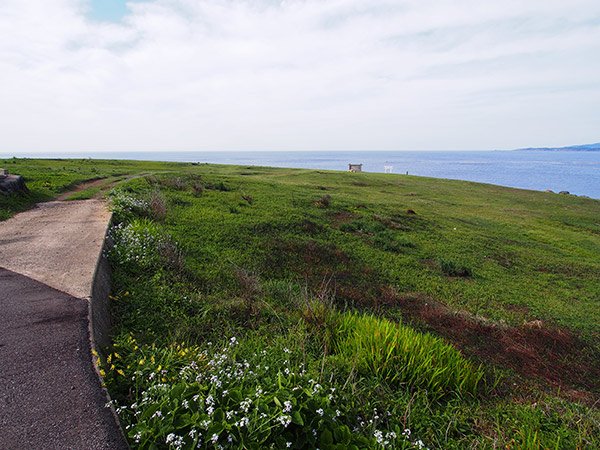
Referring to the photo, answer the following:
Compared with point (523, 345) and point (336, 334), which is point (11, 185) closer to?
point (336, 334)

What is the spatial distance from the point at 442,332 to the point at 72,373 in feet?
17.8

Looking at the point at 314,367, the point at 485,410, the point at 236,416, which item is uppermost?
the point at 236,416

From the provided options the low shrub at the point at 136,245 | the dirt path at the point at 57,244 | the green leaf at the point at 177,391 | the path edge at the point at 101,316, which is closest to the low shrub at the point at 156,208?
the dirt path at the point at 57,244

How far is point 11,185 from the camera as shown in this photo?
10555 mm

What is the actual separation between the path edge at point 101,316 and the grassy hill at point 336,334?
151mm

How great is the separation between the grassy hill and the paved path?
0.97 ft

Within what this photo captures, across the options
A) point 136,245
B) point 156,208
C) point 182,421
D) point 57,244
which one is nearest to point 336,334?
point 182,421

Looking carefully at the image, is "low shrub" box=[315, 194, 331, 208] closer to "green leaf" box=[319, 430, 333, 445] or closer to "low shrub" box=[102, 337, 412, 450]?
"low shrub" box=[102, 337, 412, 450]

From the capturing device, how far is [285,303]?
5836mm

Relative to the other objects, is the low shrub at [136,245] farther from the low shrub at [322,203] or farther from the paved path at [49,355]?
the low shrub at [322,203]

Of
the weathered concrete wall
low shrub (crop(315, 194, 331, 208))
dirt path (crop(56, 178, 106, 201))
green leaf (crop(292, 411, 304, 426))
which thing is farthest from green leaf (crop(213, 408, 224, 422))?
low shrub (crop(315, 194, 331, 208))

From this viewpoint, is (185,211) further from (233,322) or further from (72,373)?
(72,373)

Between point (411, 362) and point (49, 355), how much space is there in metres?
3.77

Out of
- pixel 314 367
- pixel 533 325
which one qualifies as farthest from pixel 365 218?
pixel 314 367
